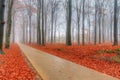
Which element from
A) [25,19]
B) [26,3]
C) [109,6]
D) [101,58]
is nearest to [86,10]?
[109,6]

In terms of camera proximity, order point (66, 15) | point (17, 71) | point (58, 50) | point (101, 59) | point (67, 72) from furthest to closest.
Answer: point (66, 15) < point (58, 50) < point (101, 59) < point (17, 71) < point (67, 72)

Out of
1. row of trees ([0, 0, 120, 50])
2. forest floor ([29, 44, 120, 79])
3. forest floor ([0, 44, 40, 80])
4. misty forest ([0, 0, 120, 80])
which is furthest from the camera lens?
row of trees ([0, 0, 120, 50])

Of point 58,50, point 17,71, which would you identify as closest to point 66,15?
point 58,50

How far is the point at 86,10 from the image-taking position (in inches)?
2094

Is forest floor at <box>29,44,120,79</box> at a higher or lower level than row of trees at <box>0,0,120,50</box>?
lower

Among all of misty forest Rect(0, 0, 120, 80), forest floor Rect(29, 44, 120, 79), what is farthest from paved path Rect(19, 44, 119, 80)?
forest floor Rect(29, 44, 120, 79)

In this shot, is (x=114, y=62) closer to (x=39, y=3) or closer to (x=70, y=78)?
(x=70, y=78)

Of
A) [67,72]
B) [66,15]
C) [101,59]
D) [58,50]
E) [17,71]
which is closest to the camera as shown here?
[67,72]

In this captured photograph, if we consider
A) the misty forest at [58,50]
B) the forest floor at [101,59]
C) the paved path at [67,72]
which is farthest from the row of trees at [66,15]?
the paved path at [67,72]

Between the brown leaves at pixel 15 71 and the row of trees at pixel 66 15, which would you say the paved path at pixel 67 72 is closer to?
the brown leaves at pixel 15 71

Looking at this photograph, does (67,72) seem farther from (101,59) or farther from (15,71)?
(101,59)

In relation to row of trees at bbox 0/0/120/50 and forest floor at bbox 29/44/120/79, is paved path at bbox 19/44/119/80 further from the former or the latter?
row of trees at bbox 0/0/120/50

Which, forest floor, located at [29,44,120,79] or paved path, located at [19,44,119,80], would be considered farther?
forest floor, located at [29,44,120,79]

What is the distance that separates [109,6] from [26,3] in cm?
2035
